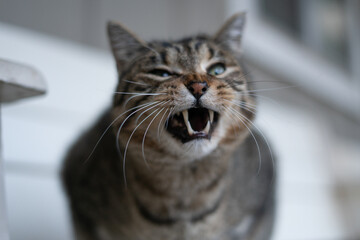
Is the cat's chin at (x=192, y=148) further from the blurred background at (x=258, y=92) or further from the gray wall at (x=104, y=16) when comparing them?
the gray wall at (x=104, y=16)

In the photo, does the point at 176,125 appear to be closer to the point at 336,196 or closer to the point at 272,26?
the point at 272,26

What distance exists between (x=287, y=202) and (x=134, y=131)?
1.65 m

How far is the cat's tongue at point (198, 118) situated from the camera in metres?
0.86

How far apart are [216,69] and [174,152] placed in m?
0.27

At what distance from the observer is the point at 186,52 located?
95 centimetres

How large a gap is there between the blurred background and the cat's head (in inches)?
5.9

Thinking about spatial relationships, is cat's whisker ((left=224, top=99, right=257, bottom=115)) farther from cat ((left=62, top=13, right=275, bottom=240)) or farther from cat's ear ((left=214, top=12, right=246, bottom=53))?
cat's ear ((left=214, top=12, right=246, bottom=53))

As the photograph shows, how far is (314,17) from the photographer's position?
11.1ft

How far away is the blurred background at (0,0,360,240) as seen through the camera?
144 centimetres

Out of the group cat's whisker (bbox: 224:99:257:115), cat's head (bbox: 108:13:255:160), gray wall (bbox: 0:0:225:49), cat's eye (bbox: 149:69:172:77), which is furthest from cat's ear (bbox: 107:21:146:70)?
gray wall (bbox: 0:0:225:49)

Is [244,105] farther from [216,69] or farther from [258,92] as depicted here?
[258,92]

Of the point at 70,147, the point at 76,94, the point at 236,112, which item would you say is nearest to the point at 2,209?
the point at 236,112

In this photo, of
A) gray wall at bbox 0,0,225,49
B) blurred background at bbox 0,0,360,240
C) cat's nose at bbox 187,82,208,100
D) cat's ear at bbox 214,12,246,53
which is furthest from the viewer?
gray wall at bbox 0,0,225,49

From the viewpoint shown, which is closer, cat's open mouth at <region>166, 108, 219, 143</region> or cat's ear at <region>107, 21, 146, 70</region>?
cat's open mouth at <region>166, 108, 219, 143</region>
